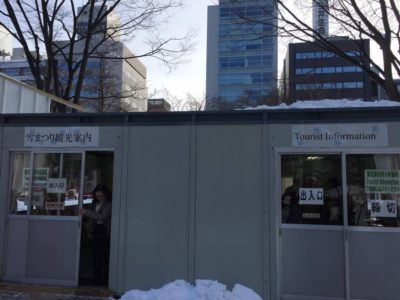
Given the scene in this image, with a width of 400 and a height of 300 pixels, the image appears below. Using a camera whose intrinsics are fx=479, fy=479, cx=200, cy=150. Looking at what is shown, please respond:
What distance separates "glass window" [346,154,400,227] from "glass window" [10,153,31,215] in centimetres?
573

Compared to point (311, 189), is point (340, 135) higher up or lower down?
higher up

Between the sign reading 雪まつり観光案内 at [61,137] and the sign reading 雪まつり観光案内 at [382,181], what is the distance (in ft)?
15.2

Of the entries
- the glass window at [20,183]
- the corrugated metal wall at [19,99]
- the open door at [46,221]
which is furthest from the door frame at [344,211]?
the corrugated metal wall at [19,99]

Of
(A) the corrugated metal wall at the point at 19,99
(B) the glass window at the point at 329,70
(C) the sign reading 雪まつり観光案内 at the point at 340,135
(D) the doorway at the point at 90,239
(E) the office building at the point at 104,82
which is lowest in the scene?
(D) the doorway at the point at 90,239

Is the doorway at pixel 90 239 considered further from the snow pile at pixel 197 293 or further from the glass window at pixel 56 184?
the snow pile at pixel 197 293

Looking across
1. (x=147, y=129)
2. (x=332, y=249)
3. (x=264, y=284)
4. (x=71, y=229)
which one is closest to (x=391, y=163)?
(x=332, y=249)

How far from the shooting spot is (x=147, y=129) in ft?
27.4

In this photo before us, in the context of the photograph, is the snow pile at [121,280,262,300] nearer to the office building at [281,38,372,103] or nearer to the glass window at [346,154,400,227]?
the glass window at [346,154,400,227]

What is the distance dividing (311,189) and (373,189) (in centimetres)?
95

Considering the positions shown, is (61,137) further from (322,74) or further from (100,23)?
(322,74)

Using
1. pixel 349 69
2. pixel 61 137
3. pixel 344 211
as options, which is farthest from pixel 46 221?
pixel 349 69

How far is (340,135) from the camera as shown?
7629 millimetres

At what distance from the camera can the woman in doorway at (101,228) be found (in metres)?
8.55

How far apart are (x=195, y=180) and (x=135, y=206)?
3.74 feet
